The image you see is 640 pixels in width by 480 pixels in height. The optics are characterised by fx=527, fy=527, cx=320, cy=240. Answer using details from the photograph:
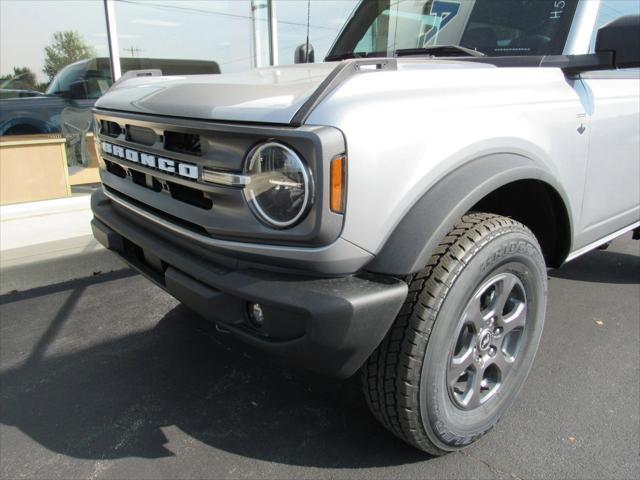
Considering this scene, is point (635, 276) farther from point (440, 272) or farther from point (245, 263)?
point (245, 263)

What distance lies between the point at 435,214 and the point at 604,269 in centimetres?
313

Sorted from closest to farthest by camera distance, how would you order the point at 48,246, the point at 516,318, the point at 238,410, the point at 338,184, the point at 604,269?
the point at 338,184 < the point at 516,318 < the point at 238,410 < the point at 604,269 < the point at 48,246

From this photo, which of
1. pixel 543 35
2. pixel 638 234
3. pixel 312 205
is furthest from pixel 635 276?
pixel 312 205

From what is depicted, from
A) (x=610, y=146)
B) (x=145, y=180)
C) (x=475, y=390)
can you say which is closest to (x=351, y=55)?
(x=610, y=146)

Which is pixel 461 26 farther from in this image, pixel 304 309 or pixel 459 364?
pixel 304 309

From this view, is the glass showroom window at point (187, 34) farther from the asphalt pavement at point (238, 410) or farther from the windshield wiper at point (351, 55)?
the asphalt pavement at point (238, 410)

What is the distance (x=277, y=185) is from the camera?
1.61m

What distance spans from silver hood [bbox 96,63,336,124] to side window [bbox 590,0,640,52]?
1.57m

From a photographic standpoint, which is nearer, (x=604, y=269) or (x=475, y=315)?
(x=475, y=315)

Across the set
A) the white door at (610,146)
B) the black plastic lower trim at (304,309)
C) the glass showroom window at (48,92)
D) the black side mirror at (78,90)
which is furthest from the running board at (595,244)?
the black side mirror at (78,90)

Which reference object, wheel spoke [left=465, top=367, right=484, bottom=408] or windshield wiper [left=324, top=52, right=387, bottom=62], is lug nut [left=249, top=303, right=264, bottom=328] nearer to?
wheel spoke [left=465, top=367, right=484, bottom=408]

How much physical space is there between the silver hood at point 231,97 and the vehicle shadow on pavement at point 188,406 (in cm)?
Result: 107

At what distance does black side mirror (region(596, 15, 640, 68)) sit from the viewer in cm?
200

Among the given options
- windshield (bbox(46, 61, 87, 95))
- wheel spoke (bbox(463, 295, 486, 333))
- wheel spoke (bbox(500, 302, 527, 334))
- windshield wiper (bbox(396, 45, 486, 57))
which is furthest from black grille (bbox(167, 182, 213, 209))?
windshield (bbox(46, 61, 87, 95))
